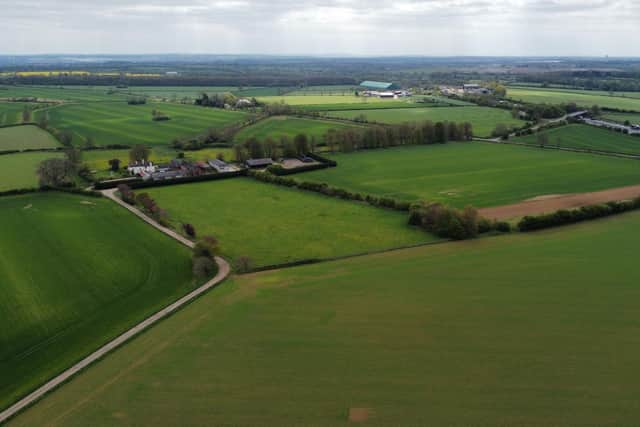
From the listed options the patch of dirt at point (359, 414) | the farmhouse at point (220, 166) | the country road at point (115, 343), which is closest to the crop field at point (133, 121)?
the farmhouse at point (220, 166)

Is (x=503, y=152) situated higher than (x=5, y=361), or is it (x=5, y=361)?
(x=503, y=152)

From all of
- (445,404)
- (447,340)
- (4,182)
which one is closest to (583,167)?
(447,340)

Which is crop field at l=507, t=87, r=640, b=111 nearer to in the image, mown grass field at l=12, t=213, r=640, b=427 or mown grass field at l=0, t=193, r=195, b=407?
mown grass field at l=12, t=213, r=640, b=427

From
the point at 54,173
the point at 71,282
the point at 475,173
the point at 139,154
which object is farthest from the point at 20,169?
the point at 475,173

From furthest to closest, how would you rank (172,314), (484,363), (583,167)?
(583,167) → (172,314) → (484,363)

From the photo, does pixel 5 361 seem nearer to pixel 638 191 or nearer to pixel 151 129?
pixel 638 191

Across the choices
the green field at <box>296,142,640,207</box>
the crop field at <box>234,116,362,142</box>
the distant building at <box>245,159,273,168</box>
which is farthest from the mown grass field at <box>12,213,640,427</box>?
the crop field at <box>234,116,362,142</box>

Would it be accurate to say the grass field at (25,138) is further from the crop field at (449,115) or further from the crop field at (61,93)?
the crop field at (449,115)
